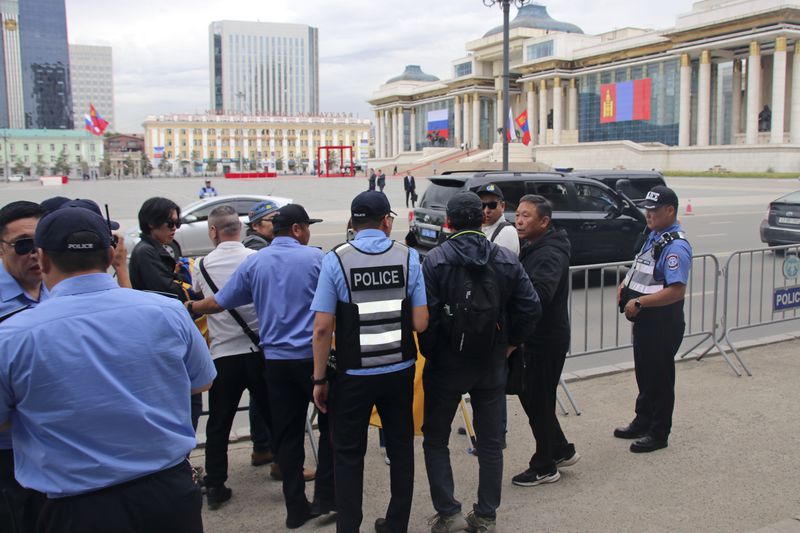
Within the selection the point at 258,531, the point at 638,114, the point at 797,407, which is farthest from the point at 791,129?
the point at 258,531

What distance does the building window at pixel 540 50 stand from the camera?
3076 inches

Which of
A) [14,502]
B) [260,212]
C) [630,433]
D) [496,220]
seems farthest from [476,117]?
[14,502]

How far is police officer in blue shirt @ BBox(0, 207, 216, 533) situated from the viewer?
225cm

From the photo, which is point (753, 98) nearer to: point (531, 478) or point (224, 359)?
point (531, 478)

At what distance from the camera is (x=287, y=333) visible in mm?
4070

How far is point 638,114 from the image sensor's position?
68.2 m

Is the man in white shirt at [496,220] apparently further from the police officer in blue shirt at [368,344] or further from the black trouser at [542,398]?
the police officer in blue shirt at [368,344]

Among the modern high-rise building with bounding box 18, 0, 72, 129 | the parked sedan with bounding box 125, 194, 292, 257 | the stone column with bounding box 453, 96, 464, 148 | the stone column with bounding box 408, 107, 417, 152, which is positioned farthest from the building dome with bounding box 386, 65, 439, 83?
the parked sedan with bounding box 125, 194, 292, 257

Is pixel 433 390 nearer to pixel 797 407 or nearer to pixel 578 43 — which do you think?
pixel 797 407

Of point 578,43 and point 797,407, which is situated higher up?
point 578,43

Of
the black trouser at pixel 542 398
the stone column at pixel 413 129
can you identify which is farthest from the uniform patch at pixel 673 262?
the stone column at pixel 413 129

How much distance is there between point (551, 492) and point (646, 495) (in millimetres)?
585

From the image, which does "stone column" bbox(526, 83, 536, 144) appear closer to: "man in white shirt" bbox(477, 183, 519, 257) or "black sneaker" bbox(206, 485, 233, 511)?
"man in white shirt" bbox(477, 183, 519, 257)

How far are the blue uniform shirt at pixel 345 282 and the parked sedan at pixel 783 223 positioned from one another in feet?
42.8
